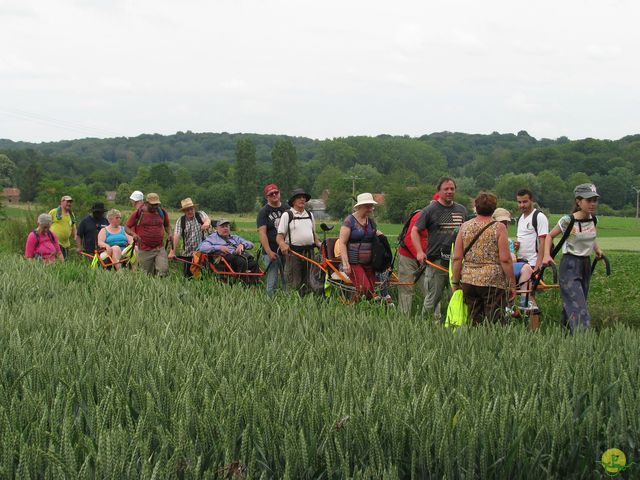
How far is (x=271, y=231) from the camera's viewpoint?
11055 mm

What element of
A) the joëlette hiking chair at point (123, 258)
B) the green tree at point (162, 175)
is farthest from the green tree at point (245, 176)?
the joëlette hiking chair at point (123, 258)

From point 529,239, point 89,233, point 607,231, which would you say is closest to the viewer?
point 529,239

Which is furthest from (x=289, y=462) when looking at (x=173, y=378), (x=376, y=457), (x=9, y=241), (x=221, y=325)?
(x=9, y=241)

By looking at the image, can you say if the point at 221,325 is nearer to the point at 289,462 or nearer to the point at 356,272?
the point at 289,462

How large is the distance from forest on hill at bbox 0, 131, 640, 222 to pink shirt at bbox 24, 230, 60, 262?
5189cm

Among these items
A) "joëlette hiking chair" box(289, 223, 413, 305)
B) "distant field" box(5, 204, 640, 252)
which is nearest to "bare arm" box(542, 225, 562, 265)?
"joëlette hiking chair" box(289, 223, 413, 305)

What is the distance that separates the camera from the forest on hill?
86719 millimetres

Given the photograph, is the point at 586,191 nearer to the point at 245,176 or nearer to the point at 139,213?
the point at 139,213

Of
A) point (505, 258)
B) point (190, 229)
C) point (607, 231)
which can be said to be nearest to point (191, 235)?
point (190, 229)

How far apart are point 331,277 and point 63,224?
6.20 metres

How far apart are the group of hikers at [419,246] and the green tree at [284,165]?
95324 mm

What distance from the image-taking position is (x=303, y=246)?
10641 mm

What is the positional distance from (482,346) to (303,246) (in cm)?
577

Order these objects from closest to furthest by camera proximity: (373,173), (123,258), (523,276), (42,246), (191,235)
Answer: (523,276), (191,235), (123,258), (42,246), (373,173)
